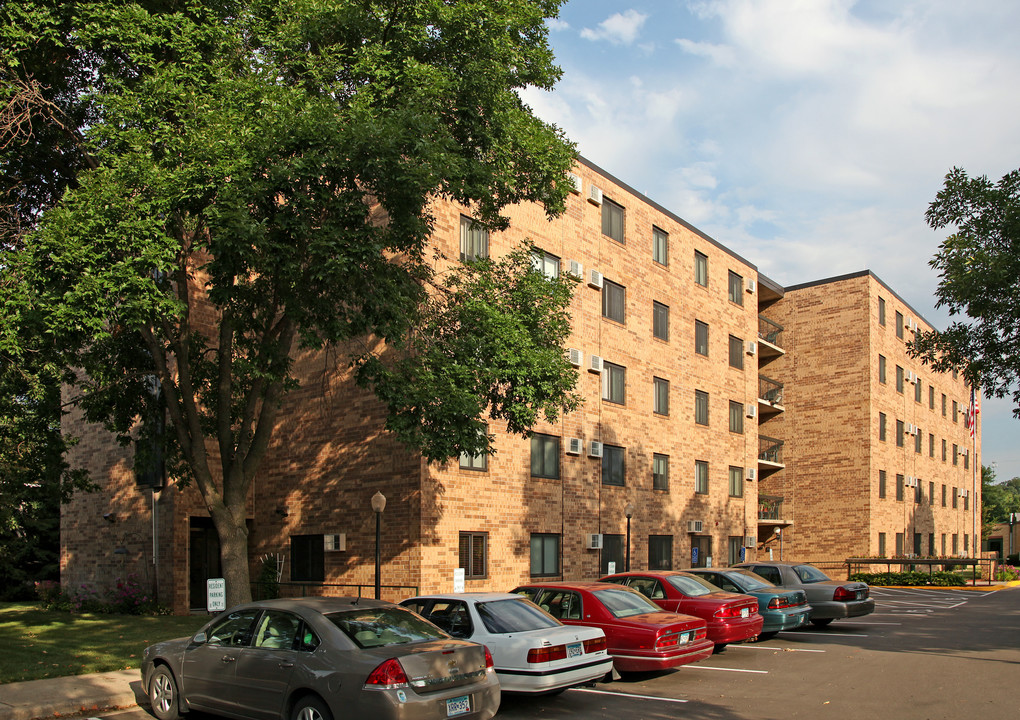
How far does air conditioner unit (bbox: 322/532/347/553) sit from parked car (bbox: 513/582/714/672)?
898 centimetres

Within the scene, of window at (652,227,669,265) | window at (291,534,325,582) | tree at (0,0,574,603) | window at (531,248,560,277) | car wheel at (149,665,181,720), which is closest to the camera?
car wheel at (149,665,181,720)

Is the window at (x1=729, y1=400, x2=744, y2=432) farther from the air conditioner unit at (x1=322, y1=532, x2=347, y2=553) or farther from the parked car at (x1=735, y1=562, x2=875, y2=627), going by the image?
the air conditioner unit at (x1=322, y1=532, x2=347, y2=553)

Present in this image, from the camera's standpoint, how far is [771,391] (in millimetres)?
42812

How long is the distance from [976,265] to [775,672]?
10220mm

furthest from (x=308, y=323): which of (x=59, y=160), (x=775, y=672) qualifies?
(x=775, y=672)

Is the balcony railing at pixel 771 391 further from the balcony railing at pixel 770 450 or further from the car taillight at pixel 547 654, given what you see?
the car taillight at pixel 547 654

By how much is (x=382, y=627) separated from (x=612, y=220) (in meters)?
20.7

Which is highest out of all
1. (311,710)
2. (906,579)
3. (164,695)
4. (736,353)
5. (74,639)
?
(736,353)

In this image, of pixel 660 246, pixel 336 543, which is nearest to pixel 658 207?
pixel 660 246

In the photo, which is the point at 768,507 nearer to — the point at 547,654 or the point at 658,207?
the point at 658,207

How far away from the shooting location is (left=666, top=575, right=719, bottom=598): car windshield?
15.7 metres

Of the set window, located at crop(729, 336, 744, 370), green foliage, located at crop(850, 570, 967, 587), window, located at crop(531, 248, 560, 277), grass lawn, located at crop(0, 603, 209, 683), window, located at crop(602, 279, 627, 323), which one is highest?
window, located at crop(531, 248, 560, 277)

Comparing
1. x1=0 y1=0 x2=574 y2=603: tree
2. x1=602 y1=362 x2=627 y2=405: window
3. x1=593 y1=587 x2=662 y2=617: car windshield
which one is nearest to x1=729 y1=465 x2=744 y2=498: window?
x1=602 y1=362 x2=627 y2=405: window

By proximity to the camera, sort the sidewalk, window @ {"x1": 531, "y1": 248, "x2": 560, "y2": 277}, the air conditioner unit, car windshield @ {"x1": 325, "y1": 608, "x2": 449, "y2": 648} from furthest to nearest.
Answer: window @ {"x1": 531, "y1": 248, "x2": 560, "y2": 277} → the air conditioner unit → the sidewalk → car windshield @ {"x1": 325, "y1": 608, "x2": 449, "y2": 648}
